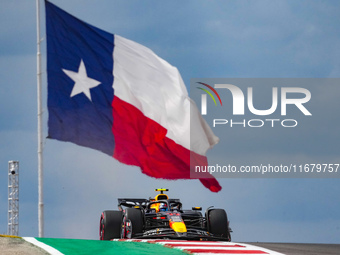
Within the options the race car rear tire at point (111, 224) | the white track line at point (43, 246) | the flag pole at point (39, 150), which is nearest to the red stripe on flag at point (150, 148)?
the race car rear tire at point (111, 224)

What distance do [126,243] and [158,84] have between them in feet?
27.7

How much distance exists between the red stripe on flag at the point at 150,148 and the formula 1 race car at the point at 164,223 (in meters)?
0.95

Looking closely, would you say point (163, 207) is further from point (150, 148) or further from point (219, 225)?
point (219, 225)

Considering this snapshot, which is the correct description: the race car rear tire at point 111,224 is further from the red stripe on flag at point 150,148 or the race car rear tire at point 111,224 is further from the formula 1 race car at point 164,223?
the red stripe on flag at point 150,148

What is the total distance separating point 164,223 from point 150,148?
7.38ft

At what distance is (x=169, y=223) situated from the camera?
19516 millimetres

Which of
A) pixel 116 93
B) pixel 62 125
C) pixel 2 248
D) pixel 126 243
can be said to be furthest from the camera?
pixel 116 93

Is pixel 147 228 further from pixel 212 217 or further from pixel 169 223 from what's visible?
pixel 212 217

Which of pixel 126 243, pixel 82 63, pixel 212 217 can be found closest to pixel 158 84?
pixel 82 63

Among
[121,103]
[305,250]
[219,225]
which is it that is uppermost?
[121,103]

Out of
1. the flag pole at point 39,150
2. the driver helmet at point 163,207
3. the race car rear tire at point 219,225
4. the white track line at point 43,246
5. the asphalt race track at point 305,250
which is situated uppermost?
the flag pole at point 39,150

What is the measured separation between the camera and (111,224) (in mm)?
20641

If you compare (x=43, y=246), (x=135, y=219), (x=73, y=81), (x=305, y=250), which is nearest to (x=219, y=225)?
(x=135, y=219)

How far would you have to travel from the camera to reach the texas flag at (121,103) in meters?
19.8
